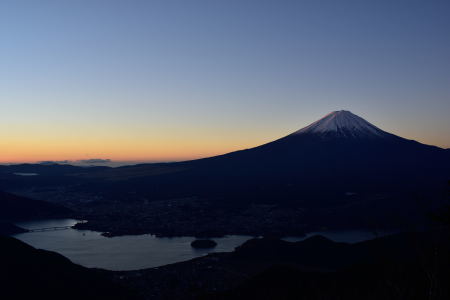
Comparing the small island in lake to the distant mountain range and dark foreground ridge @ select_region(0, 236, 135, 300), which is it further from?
dark foreground ridge @ select_region(0, 236, 135, 300)

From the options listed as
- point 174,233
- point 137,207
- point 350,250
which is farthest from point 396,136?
point 350,250

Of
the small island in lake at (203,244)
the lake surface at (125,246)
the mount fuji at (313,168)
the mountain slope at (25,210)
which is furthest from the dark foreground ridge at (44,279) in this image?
the mount fuji at (313,168)

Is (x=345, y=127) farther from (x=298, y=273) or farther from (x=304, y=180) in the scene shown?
(x=298, y=273)

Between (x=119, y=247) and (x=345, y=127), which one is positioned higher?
(x=345, y=127)

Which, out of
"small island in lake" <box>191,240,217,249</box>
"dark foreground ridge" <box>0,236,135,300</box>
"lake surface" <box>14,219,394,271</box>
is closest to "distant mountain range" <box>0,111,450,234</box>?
"lake surface" <box>14,219,394,271</box>

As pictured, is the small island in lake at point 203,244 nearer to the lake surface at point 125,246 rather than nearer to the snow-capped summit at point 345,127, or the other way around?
the lake surface at point 125,246

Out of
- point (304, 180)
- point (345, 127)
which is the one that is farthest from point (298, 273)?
point (345, 127)
